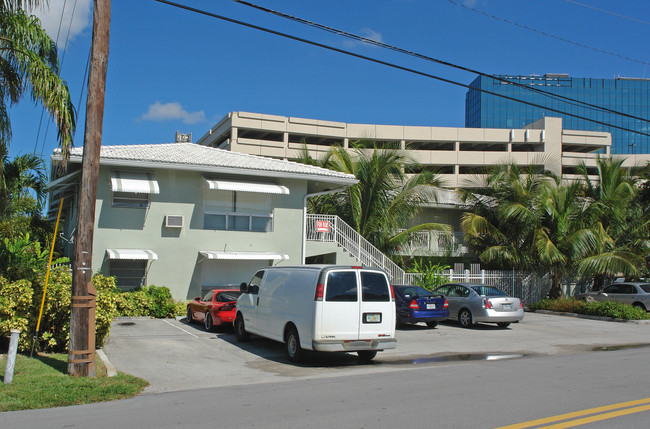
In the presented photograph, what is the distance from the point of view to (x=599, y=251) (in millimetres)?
25016

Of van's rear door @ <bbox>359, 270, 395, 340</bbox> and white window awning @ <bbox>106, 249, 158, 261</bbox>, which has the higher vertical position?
white window awning @ <bbox>106, 249, 158, 261</bbox>

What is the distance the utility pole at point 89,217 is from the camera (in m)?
9.57

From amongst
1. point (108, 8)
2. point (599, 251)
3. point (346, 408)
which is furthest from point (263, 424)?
point (599, 251)

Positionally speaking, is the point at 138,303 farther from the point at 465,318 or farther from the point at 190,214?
the point at 465,318

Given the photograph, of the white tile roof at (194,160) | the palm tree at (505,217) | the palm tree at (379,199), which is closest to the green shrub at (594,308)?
the palm tree at (505,217)

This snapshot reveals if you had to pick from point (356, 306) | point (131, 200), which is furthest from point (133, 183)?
point (356, 306)

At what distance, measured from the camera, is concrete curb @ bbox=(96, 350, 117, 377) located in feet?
32.2

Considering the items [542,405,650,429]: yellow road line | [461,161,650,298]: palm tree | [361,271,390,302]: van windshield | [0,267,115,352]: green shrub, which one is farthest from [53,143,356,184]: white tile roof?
[542,405,650,429]: yellow road line

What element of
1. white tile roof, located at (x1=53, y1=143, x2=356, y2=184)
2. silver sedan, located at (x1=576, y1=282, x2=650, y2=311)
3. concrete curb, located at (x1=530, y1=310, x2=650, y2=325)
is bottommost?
concrete curb, located at (x1=530, y1=310, x2=650, y2=325)

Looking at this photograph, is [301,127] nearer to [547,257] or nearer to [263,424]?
[547,257]

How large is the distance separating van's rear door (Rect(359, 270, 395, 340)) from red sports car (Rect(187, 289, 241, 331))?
16.8ft

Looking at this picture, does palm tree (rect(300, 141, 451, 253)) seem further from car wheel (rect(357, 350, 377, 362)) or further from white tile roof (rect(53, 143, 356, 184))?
car wheel (rect(357, 350, 377, 362))

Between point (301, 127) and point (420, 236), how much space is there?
4012 centimetres

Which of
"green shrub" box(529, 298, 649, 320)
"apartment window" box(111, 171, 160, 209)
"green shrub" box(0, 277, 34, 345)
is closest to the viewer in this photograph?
"green shrub" box(0, 277, 34, 345)
